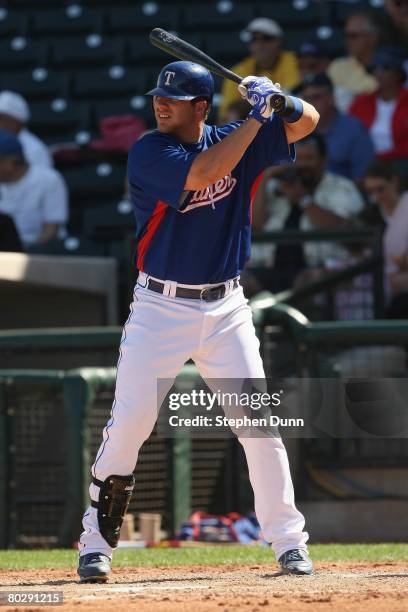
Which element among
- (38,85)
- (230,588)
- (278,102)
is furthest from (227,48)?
(230,588)

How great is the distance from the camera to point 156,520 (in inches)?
243

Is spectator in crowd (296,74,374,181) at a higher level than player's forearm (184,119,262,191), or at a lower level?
higher

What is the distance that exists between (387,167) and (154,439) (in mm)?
2245

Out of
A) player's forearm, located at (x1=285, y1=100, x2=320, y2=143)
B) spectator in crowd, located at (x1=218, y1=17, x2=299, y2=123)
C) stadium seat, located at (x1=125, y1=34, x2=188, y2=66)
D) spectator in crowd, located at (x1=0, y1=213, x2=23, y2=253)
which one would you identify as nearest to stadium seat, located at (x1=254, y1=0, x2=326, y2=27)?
stadium seat, located at (x1=125, y1=34, x2=188, y2=66)

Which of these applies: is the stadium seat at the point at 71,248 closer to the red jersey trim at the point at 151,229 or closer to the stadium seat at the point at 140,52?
the stadium seat at the point at 140,52

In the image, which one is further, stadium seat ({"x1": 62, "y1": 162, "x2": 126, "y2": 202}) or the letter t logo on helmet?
stadium seat ({"x1": 62, "y1": 162, "x2": 126, "y2": 202})

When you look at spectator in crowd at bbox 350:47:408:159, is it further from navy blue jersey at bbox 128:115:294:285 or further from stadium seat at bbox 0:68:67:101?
navy blue jersey at bbox 128:115:294:285

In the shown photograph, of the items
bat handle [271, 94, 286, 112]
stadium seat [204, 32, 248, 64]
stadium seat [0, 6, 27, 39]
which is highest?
stadium seat [0, 6, 27, 39]

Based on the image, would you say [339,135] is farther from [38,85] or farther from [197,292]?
[197,292]

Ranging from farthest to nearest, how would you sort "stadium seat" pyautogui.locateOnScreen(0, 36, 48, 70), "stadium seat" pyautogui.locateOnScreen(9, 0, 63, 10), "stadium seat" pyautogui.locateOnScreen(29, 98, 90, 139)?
"stadium seat" pyautogui.locateOnScreen(9, 0, 63, 10) < "stadium seat" pyautogui.locateOnScreen(0, 36, 48, 70) < "stadium seat" pyautogui.locateOnScreen(29, 98, 90, 139)

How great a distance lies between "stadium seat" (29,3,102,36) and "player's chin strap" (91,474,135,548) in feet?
25.6

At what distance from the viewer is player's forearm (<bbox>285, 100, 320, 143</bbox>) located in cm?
426

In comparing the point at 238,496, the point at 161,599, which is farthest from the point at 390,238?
the point at 161,599

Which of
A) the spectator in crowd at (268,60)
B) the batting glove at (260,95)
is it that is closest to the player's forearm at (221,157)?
the batting glove at (260,95)
